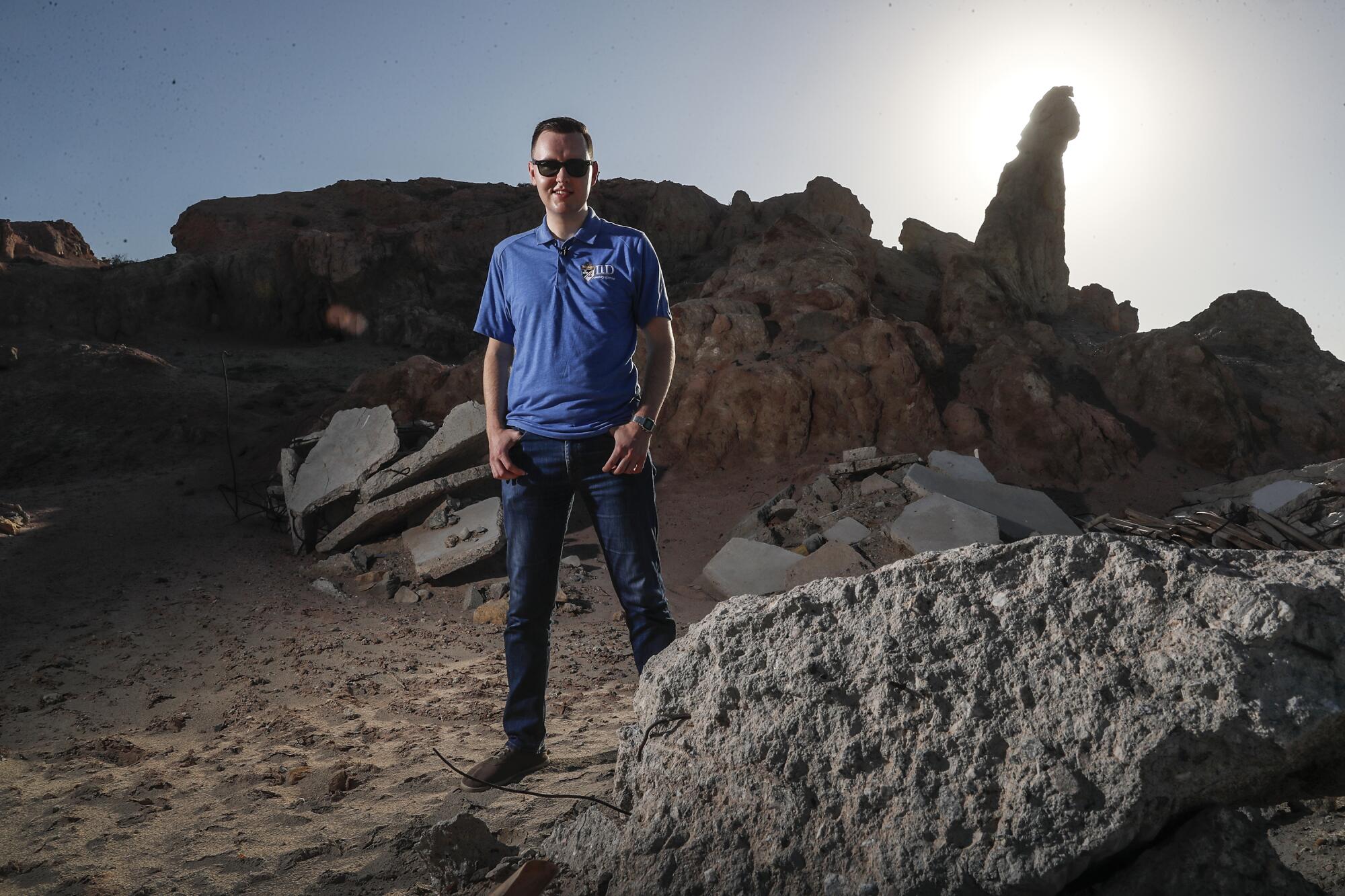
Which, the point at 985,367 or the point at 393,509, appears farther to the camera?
the point at 985,367

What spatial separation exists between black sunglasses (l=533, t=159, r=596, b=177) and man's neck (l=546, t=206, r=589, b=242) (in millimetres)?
114

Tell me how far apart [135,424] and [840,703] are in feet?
47.3

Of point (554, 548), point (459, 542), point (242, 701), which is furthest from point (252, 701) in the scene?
point (459, 542)

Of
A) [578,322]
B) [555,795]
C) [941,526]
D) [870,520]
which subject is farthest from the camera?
[870,520]

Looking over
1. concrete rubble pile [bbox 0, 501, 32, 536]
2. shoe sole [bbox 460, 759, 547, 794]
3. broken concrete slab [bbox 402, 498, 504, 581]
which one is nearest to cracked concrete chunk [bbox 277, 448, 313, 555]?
broken concrete slab [bbox 402, 498, 504, 581]

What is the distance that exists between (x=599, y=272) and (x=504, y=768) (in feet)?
5.00

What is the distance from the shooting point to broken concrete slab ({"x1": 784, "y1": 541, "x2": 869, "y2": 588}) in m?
6.00

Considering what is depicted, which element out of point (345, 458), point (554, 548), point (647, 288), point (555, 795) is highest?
point (647, 288)

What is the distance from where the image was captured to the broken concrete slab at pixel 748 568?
617 cm

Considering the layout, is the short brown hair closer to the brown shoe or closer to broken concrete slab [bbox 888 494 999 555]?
the brown shoe

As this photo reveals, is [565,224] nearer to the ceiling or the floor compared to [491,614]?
nearer to the ceiling

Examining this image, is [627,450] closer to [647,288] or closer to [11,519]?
[647,288]

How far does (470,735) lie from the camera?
10.5ft

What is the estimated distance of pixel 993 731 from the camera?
1.49 m
